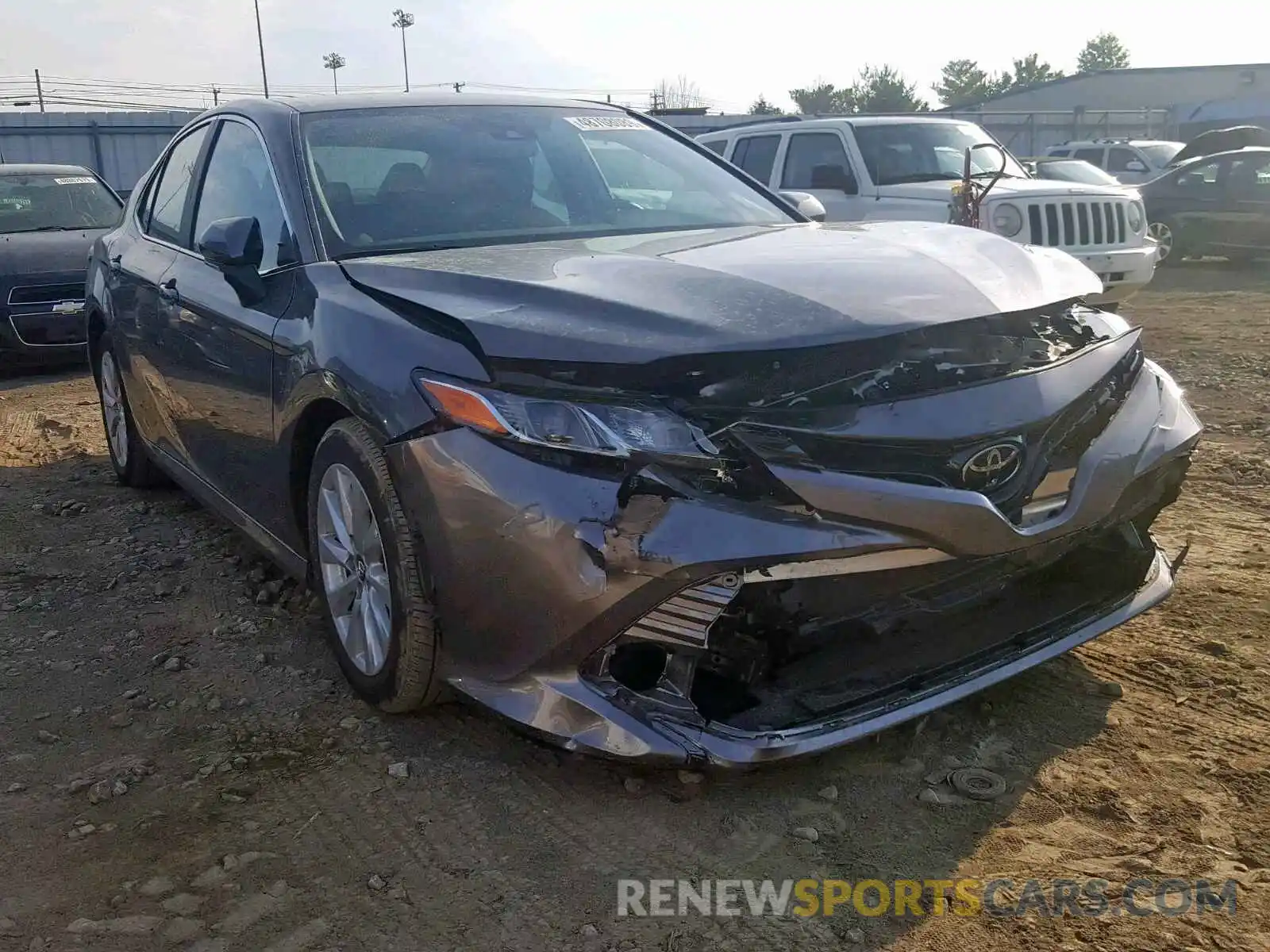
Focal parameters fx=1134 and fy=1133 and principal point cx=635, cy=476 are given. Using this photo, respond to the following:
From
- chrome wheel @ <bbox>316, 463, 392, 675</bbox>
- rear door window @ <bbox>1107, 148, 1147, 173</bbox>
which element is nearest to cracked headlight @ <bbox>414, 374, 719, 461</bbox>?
chrome wheel @ <bbox>316, 463, 392, 675</bbox>

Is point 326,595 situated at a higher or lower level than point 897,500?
lower

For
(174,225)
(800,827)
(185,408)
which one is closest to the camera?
(800,827)

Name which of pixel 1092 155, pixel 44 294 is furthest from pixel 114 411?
pixel 1092 155

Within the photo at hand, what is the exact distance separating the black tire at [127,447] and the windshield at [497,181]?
6.88ft

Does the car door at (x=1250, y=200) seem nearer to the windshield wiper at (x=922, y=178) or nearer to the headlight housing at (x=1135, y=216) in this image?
the headlight housing at (x=1135, y=216)

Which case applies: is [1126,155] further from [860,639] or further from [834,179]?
[860,639]

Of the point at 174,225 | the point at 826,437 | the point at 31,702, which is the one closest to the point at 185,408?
the point at 174,225

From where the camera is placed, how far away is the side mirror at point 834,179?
9609 mm

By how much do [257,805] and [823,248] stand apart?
6.91 ft

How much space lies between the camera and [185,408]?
416 cm

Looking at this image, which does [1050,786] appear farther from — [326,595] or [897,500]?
[326,595]

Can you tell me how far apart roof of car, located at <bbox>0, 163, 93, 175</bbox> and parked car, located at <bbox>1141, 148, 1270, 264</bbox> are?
12.8m

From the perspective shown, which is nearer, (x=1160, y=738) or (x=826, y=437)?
(x=826, y=437)

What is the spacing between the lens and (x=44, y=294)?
888cm
